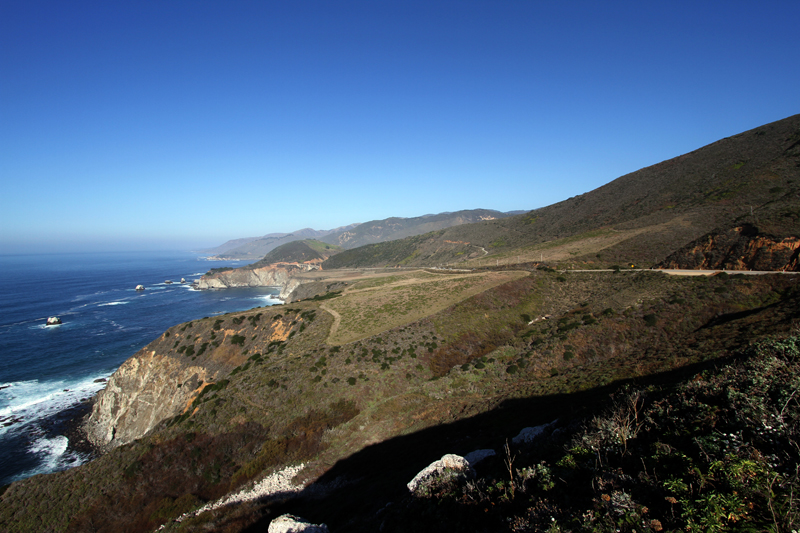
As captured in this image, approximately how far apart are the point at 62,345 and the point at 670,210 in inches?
4587

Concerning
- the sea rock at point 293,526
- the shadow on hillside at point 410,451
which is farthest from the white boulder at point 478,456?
the sea rock at point 293,526

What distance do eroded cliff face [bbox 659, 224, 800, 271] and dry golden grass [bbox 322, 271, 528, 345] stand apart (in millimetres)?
18165

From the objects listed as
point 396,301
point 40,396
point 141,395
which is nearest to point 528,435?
point 396,301

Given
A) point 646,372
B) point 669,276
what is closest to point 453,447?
point 646,372

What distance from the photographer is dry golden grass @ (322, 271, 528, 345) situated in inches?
1318

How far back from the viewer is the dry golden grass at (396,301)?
3347cm

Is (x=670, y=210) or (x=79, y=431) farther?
(x=670, y=210)

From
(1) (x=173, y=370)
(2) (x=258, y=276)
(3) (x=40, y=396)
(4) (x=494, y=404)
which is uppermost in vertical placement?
(2) (x=258, y=276)

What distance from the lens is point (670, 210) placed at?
5856cm

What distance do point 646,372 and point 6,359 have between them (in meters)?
89.2

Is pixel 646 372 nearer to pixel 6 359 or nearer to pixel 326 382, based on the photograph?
pixel 326 382

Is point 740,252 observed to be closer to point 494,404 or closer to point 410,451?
point 494,404

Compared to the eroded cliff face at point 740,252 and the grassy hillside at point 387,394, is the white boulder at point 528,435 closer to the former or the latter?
the grassy hillside at point 387,394

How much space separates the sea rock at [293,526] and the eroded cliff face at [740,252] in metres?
40.6
